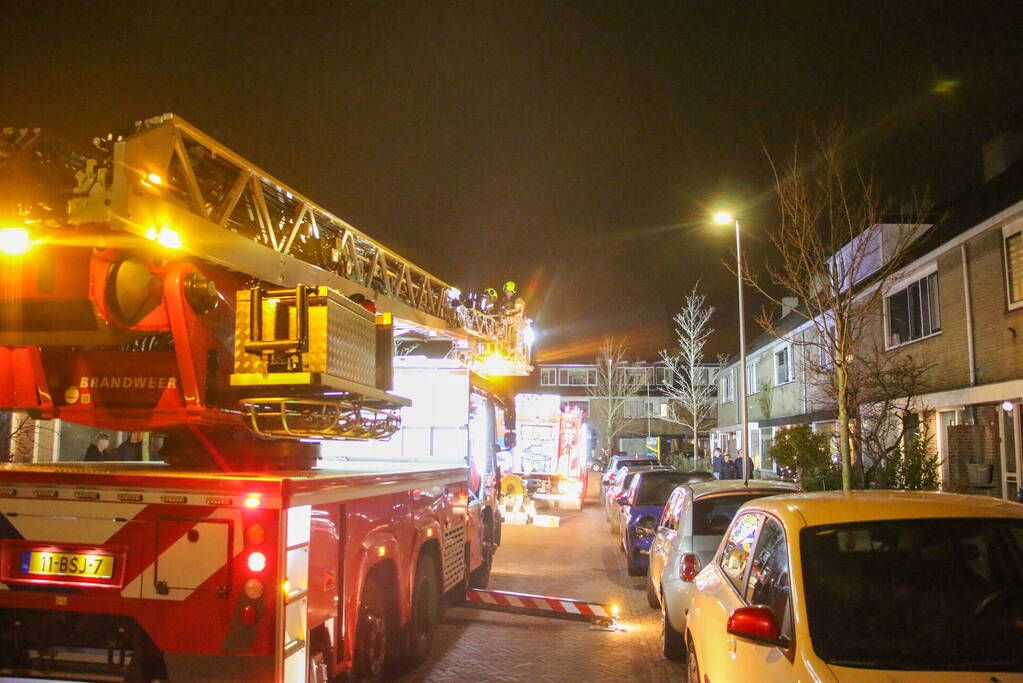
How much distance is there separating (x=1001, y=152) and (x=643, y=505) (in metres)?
11.9

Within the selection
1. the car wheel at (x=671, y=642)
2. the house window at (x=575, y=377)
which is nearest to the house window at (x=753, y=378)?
the car wheel at (x=671, y=642)

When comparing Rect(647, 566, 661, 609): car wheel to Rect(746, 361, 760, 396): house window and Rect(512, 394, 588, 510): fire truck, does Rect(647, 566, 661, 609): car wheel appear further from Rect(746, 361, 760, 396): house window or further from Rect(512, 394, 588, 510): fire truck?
Rect(746, 361, 760, 396): house window

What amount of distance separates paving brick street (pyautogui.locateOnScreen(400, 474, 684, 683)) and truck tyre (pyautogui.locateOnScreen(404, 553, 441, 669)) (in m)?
0.17

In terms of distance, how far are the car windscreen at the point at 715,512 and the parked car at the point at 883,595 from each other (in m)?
3.44

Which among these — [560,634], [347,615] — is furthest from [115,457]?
[347,615]

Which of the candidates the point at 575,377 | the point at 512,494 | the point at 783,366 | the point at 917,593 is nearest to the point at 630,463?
the point at 512,494

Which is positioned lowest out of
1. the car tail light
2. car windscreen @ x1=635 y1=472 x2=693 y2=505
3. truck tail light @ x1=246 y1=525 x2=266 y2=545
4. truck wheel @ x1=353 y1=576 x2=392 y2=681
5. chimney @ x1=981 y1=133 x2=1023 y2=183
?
truck wheel @ x1=353 y1=576 x2=392 y2=681

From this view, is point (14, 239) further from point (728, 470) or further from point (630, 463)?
point (728, 470)

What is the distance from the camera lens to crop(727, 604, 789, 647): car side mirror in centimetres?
346

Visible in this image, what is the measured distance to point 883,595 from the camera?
3.64 meters

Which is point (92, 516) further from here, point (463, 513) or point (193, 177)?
point (463, 513)

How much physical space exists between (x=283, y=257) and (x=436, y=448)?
4.16 meters

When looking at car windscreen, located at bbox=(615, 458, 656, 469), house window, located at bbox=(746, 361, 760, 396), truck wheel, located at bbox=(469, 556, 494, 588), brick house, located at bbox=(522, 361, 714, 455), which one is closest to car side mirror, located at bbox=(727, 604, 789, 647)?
truck wheel, located at bbox=(469, 556, 494, 588)

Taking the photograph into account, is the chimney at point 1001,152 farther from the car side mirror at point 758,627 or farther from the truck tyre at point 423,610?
the car side mirror at point 758,627
